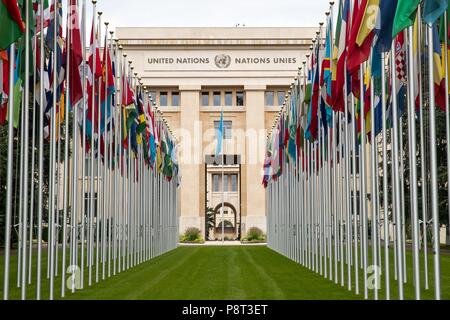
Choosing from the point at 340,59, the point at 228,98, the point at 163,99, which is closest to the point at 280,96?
the point at 228,98

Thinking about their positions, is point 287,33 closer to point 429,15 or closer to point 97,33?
point 97,33

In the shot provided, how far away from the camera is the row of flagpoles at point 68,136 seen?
16609mm

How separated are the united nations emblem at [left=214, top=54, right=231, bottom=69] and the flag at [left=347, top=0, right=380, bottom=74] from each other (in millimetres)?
69650

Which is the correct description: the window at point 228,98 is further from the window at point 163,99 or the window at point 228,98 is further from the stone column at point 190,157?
the window at point 163,99

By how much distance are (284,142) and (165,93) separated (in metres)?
54.3

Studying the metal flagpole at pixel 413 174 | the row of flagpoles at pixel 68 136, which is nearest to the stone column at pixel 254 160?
the row of flagpoles at pixel 68 136

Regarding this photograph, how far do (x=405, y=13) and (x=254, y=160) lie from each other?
72.0 metres

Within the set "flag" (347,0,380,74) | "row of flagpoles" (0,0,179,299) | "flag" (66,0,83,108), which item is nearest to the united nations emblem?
"row of flagpoles" (0,0,179,299)

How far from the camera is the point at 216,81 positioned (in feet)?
286

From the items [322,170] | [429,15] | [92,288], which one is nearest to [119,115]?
[322,170]

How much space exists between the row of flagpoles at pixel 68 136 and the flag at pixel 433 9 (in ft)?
26.0

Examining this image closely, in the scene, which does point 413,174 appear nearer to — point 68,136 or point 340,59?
point 340,59

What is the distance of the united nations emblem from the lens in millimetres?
86562
